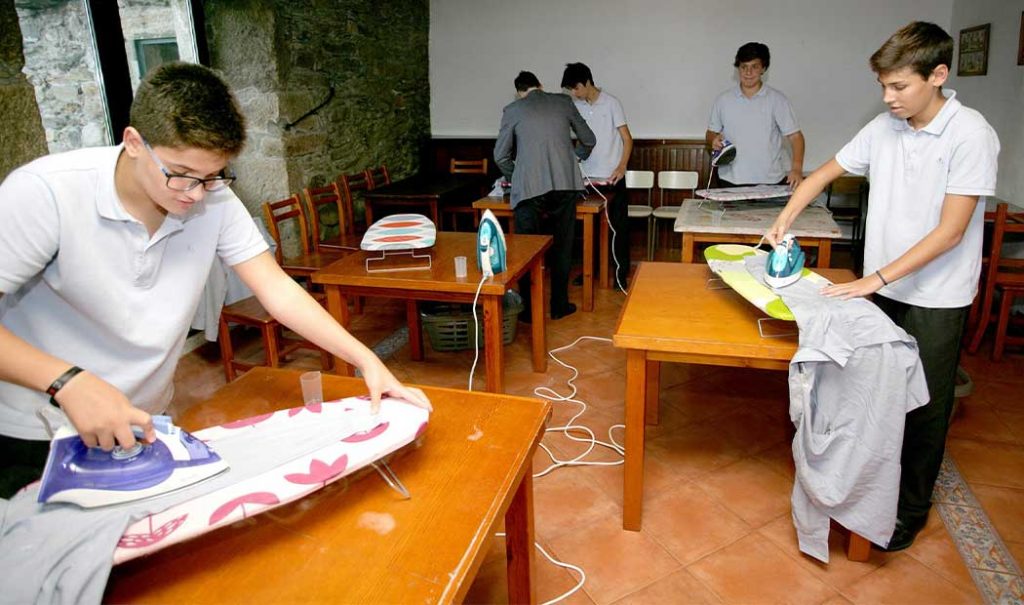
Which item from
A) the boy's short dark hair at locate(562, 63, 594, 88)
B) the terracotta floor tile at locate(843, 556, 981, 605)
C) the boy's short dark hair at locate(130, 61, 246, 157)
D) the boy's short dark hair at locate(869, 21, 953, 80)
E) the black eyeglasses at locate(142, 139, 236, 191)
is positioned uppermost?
the boy's short dark hair at locate(562, 63, 594, 88)

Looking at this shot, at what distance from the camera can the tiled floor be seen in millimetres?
2057

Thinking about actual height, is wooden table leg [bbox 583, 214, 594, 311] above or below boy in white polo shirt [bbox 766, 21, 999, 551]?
below

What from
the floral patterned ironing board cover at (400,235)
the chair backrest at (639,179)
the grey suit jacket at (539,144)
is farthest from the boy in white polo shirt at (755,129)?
the floral patterned ironing board cover at (400,235)

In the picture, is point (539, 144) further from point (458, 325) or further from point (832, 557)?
point (832, 557)

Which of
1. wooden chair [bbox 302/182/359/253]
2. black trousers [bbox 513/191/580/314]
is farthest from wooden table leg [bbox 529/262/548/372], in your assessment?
wooden chair [bbox 302/182/359/253]

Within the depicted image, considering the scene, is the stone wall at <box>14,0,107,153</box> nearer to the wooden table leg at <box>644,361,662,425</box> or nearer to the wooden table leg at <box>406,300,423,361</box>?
the wooden table leg at <box>406,300,423,361</box>

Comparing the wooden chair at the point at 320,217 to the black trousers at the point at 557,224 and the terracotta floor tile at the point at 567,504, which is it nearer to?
the black trousers at the point at 557,224

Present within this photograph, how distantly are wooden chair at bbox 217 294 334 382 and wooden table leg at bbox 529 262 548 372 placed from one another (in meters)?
1.06

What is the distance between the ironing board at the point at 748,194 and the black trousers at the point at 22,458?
309cm

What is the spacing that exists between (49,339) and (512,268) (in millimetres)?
1910

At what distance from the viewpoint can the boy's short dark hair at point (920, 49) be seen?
182 centimetres

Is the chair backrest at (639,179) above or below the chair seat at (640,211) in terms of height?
above

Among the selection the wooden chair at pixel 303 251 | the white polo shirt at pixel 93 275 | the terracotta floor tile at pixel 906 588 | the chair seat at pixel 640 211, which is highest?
the white polo shirt at pixel 93 275

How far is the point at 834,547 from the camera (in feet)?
7.27
